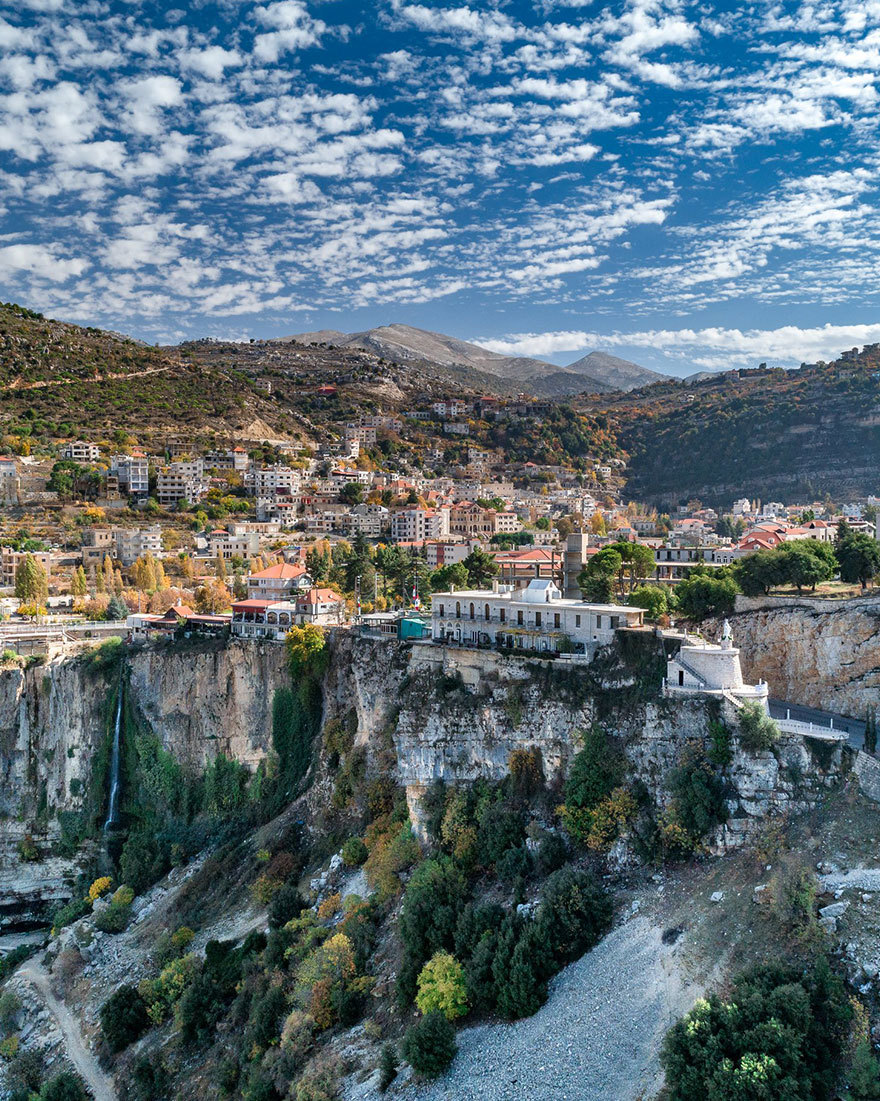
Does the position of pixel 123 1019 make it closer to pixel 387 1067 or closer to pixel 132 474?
pixel 387 1067

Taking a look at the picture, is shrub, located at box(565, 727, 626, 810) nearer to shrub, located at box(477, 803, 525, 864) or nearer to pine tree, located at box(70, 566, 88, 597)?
shrub, located at box(477, 803, 525, 864)

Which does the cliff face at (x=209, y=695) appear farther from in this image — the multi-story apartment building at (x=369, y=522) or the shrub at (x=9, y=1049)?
the multi-story apartment building at (x=369, y=522)

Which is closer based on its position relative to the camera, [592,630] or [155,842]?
[592,630]

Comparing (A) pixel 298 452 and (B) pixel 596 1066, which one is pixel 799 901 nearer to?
(B) pixel 596 1066

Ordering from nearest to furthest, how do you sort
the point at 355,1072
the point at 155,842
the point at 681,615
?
the point at 355,1072, the point at 681,615, the point at 155,842

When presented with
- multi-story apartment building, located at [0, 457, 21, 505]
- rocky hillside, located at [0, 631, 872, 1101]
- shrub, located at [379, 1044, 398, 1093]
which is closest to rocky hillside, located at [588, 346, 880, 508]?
multi-story apartment building, located at [0, 457, 21, 505]

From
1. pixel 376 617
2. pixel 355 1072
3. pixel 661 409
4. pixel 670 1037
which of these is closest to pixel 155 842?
pixel 376 617

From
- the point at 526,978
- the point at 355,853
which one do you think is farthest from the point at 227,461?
the point at 526,978
